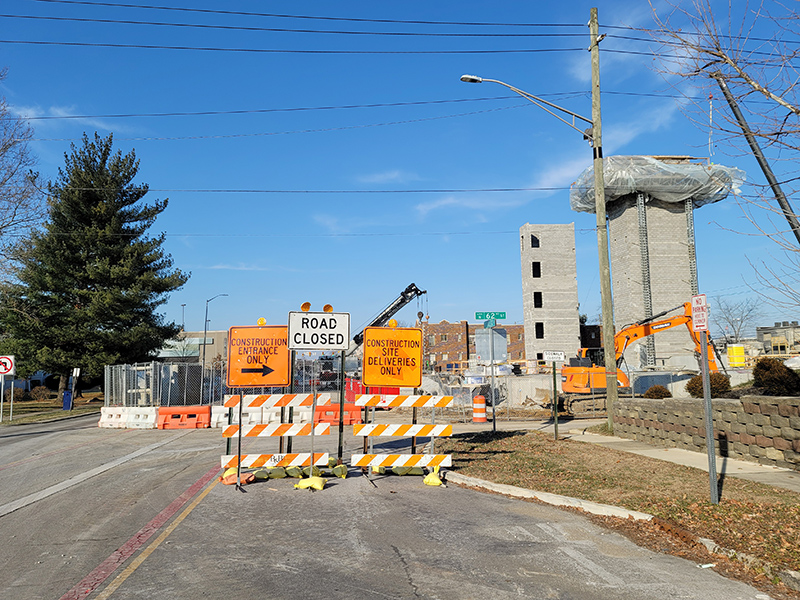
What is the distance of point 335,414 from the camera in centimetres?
2372

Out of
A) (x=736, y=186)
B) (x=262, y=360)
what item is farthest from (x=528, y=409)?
(x=736, y=186)

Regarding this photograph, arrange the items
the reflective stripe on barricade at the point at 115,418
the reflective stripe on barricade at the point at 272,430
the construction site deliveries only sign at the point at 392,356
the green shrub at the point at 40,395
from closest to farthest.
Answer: the reflective stripe on barricade at the point at 272,430, the construction site deliveries only sign at the point at 392,356, the reflective stripe on barricade at the point at 115,418, the green shrub at the point at 40,395

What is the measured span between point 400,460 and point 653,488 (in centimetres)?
426

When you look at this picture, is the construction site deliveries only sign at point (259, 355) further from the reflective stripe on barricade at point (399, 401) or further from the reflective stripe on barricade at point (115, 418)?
the reflective stripe on barricade at point (115, 418)

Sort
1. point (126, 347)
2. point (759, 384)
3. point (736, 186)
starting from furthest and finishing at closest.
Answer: point (126, 347), point (759, 384), point (736, 186)

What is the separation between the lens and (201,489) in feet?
33.0

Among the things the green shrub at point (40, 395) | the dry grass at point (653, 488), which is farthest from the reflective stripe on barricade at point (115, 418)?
the green shrub at point (40, 395)

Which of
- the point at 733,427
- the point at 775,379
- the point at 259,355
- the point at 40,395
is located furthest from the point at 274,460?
the point at 40,395

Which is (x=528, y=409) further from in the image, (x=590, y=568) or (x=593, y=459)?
(x=590, y=568)

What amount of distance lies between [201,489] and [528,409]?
20.9 metres

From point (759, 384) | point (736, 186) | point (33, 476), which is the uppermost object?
point (736, 186)

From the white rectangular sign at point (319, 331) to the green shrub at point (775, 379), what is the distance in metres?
10.7

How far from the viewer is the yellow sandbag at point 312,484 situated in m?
9.97

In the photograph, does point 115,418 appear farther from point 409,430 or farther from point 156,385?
point 409,430
